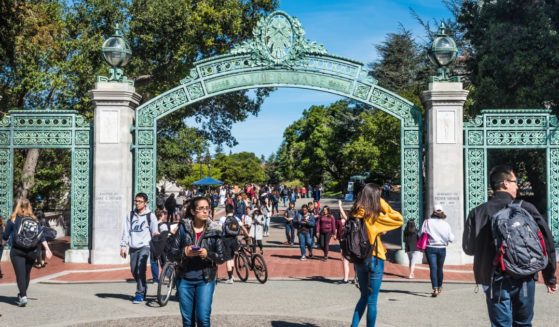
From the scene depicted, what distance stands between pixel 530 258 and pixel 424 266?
31.9 ft

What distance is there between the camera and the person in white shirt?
32.8 feet

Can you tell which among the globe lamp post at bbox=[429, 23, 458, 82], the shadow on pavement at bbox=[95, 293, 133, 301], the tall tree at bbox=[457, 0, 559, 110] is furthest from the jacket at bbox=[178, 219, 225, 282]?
the tall tree at bbox=[457, 0, 559, 110]

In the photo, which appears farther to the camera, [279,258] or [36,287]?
[279,258]

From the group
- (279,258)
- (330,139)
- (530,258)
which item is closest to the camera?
(530,258)

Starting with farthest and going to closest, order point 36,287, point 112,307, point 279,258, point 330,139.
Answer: point 330,139 → point 279,258 → point 36,287 → point 112,307

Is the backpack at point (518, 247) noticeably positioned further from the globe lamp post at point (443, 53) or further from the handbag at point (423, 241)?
the globe lamp post at point (443, 53)

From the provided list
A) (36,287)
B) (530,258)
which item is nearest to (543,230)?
(530,258)

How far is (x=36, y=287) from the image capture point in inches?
436

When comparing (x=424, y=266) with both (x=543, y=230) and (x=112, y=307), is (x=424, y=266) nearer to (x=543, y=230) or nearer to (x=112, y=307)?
(x=112, y=307)

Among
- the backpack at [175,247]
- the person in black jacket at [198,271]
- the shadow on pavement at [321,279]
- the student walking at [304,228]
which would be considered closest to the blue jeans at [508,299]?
the person in black jacket at [198,271]

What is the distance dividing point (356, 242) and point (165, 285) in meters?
3.93

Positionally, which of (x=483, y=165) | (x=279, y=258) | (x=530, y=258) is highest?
(x=483, y=165)

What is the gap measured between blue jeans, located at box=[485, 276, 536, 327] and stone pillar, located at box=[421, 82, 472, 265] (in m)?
9.48

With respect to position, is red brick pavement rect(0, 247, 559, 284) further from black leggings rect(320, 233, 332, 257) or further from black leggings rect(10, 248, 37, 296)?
black leggings rect(10, 248, 37, 296)
